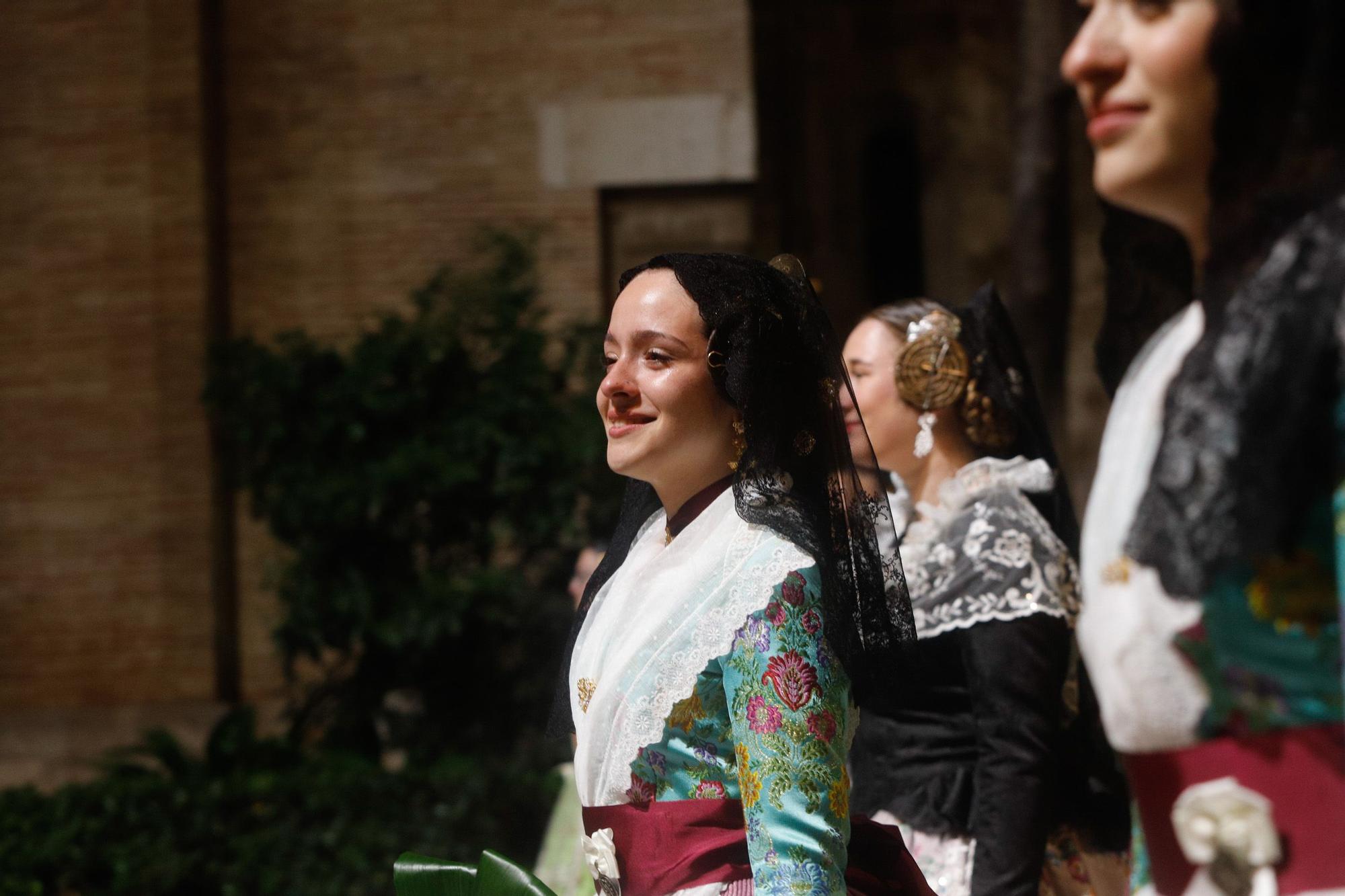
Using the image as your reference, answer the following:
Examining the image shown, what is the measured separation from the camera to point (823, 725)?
5.98ft

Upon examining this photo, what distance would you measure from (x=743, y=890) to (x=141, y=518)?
6.76 metres

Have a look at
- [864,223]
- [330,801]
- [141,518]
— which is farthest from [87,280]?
[864,223]

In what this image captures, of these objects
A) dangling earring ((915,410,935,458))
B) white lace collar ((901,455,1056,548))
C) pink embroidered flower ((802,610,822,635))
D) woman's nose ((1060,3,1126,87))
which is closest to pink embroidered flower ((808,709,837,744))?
pink embroidered flower ((802,610,822,635))

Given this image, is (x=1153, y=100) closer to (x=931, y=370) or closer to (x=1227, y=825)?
(x=1227, y=825)

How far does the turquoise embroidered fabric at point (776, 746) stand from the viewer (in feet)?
5.81

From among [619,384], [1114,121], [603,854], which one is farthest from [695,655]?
[1114,121]

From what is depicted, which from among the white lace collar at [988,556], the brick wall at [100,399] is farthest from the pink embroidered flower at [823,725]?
the brick wall at [100,399]

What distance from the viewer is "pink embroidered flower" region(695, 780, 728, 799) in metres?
1.90

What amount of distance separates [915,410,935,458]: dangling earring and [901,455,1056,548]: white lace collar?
0.27 feet

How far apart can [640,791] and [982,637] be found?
865mm

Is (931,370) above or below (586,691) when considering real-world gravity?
above

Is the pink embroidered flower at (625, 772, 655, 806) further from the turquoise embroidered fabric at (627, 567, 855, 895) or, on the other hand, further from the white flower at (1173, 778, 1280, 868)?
the white flower at (1173, 778, 1280, 868)

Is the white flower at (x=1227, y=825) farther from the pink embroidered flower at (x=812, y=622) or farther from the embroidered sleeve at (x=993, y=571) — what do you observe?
the embroidered sleeve at (x=993, y=571)

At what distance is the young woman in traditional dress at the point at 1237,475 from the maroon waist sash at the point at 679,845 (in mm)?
726
